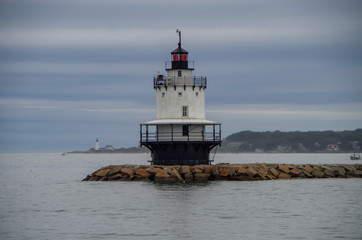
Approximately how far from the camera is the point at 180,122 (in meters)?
49.4

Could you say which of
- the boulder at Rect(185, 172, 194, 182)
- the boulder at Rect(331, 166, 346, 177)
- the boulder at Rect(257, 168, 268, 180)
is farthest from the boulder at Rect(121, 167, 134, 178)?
the boulder at Rect(331, 166, 346, 177)

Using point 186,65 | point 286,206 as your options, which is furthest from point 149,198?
point 186,65

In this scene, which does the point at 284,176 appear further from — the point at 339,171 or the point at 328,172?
the point at 339,171

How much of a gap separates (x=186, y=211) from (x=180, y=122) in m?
15.8

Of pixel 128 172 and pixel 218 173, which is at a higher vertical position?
pixel 128 172

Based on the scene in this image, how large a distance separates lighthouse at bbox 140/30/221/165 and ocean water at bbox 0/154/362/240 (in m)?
3.97

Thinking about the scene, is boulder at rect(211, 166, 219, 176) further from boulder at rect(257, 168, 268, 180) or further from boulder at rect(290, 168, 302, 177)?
boulder at rect(290, 168, 302, 177)

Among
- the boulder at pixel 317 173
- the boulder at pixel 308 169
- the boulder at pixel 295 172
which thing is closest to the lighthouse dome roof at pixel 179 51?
the boulder at pixel 295 172

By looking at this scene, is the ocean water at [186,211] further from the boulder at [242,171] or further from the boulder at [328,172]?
the boulder at [328,172]

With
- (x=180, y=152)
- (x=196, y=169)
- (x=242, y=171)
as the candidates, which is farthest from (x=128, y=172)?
(x=242, y=171)

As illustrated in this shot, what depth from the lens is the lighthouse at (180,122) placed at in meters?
50.1

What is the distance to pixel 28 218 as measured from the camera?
108 ft

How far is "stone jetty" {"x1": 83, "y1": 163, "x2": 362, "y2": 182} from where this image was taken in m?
47.8

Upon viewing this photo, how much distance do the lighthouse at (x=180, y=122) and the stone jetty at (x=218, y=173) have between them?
5.66 feet
